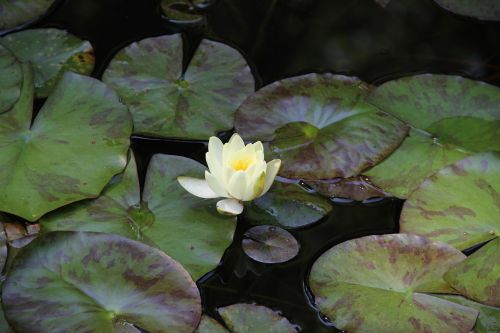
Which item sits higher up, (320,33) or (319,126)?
(320,33)

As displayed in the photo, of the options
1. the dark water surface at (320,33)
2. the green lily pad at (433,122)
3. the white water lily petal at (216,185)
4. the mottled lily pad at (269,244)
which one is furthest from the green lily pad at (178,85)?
the green lily pad at (433,122)

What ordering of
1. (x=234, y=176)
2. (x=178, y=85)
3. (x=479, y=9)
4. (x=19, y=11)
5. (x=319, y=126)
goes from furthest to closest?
(x=479, y=9)
(x=19, y=11)
(x=178, y=85)
(x=319, y=126)
(x=234, y=176)

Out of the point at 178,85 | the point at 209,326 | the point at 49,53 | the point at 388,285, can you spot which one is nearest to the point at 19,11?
the point at 49,53

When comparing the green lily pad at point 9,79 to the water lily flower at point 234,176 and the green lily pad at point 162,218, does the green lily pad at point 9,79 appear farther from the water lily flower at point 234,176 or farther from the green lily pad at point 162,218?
the water lily flower at point 234,176

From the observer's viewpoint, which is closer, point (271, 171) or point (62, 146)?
point (271, 171)

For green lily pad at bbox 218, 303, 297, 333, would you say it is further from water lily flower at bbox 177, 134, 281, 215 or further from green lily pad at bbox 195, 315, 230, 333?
water lily flower at bbox 177, 134, 281, 215

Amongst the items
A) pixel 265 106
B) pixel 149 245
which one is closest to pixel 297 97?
pixel 265 106

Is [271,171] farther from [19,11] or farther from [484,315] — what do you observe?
[19,11]
